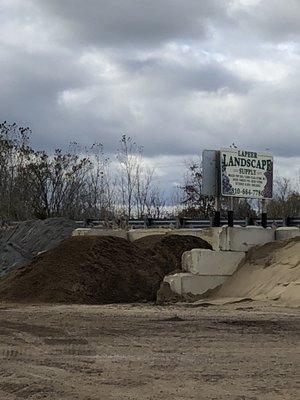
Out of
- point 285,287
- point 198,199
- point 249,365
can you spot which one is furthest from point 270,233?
point 198,199

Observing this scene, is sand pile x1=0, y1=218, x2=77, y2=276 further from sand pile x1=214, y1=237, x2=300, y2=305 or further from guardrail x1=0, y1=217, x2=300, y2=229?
sand pile x1=214, y1=237, x2=300, y2=305

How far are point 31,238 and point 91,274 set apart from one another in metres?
11.4

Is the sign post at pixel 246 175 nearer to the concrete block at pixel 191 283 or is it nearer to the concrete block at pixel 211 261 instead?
the concrete block at pixel 211 261

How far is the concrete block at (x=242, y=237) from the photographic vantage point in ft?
73.9

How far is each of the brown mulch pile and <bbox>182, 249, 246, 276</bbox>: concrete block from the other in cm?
141

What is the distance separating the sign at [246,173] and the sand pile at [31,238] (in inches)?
388

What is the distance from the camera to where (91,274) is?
22.2 m

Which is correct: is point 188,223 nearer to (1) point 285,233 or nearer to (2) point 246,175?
(2) point 246,175

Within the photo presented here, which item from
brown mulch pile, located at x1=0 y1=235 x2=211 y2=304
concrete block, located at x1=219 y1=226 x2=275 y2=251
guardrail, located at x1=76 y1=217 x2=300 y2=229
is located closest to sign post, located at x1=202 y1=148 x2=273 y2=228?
concrete block, located at x1=219 y1=226 x2=275 y2=251

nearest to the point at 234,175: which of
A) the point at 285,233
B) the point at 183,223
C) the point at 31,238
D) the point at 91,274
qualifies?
the point at 285,233

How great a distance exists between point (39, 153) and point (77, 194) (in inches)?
175

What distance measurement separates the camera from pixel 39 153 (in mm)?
56031

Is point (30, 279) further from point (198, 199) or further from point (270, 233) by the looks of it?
point (198, 199)

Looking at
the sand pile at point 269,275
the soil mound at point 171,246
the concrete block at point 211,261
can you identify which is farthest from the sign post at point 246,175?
the soil mound at point 171,246
